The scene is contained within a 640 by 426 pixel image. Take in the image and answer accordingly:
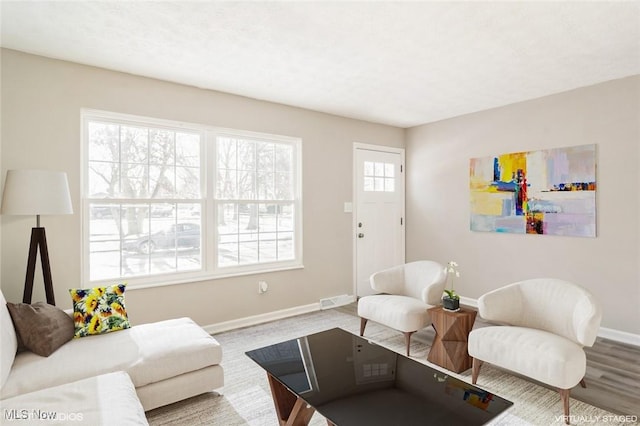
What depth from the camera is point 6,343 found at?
1.92 meters

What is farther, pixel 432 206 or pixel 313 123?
pixel 432 206

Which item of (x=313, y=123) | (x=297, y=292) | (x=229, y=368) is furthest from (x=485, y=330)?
(x=313, y=123)

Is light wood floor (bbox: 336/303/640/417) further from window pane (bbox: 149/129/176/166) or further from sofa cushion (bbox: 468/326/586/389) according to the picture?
window pane (bbox: 149/129/176/166)

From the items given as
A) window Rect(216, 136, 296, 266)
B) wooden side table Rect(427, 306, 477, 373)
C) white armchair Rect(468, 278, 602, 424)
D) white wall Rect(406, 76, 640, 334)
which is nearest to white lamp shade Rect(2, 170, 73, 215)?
window Rect(216, 136, 296, 266)

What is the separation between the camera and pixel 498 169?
4.33 metres

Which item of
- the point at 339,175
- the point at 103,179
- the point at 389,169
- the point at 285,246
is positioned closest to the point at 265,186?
the point at 285,246

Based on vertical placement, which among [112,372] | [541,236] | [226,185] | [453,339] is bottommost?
[453,339]

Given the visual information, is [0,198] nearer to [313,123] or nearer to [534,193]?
[313,123]

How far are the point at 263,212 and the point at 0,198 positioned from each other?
2266 mm

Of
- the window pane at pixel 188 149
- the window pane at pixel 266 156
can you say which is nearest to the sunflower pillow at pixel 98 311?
the window pane at pixel 188 149

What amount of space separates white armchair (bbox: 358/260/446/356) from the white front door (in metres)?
1.28

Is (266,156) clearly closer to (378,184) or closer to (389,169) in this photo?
(378,184)

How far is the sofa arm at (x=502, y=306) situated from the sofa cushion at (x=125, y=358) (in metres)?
1.96

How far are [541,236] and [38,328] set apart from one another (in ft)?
15.0
